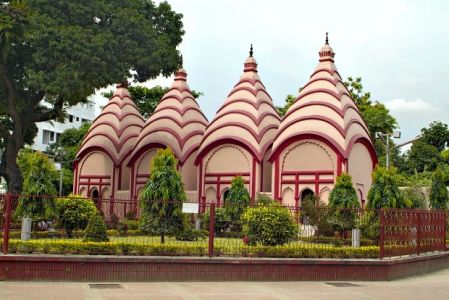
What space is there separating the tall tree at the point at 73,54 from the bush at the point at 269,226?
12.9 metres


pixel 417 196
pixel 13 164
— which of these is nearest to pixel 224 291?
pixel 13 164

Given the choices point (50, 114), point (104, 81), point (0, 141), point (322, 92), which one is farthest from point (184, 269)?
point (0, 141)

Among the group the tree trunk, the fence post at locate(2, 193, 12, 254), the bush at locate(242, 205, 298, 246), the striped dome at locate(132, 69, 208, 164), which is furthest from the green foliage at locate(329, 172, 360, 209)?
the tree trunk

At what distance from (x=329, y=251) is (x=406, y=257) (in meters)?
2.39

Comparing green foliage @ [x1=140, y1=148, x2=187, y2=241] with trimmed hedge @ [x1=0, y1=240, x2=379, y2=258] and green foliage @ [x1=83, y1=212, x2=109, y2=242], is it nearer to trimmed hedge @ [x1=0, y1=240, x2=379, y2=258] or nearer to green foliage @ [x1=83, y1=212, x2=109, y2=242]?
green foliage @ [x1=83, y1=212, x2=109, y2=242]

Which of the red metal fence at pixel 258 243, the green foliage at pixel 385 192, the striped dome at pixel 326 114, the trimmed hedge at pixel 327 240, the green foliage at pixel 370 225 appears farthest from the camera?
the striped dome at pixel 326 114

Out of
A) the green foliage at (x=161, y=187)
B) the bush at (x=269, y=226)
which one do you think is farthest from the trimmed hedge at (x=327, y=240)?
the green foliage at (x=161, y=187)

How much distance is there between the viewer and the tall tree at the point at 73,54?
2328 centimetres

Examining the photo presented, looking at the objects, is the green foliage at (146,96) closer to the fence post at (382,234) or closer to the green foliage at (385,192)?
the green foliage at (385,192)

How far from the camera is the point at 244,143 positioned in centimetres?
2761

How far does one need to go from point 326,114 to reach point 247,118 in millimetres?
4503

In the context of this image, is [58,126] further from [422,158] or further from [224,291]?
[224,291]

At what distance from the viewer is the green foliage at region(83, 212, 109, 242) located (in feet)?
42.4

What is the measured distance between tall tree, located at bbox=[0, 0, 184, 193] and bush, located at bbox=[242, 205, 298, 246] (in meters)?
12.9
